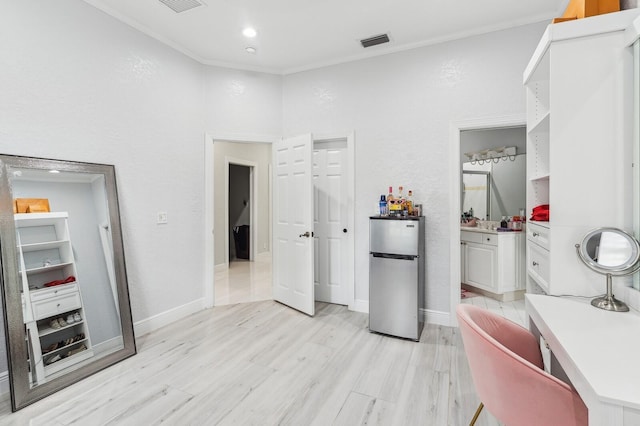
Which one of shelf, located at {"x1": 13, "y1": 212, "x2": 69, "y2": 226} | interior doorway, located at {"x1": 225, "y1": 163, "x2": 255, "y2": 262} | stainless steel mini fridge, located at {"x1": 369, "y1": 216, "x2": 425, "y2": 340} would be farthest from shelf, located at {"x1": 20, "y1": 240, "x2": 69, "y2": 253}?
interior doorway, located at {"x1": 225, "y1": 163, "x2": 255, "y2": 262}

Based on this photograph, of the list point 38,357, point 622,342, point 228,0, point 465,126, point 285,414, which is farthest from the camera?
point 465,126

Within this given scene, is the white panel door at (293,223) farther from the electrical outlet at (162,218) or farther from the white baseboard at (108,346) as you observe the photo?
the white baseboard at (108,346)

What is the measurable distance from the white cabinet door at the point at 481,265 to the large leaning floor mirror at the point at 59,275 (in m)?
3.89

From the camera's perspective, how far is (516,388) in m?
1.04

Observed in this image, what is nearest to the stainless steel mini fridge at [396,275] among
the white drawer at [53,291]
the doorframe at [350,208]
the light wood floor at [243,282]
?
the doorframe at [350,208]

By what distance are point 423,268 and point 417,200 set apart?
0.69m

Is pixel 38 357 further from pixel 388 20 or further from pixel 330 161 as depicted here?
pixel 388 20

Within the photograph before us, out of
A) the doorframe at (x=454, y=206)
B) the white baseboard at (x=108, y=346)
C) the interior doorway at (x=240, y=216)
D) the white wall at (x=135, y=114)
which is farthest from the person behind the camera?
the interior doorway at (x=240, y=216)

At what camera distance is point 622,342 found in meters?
1.02

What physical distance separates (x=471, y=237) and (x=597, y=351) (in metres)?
3.31

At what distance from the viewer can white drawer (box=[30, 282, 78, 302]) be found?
2012 millimetres

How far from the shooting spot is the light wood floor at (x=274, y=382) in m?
1.76

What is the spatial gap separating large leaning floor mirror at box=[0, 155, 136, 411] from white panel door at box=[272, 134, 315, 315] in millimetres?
1611

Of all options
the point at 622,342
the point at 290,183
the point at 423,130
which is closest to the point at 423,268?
the point at 423,130
